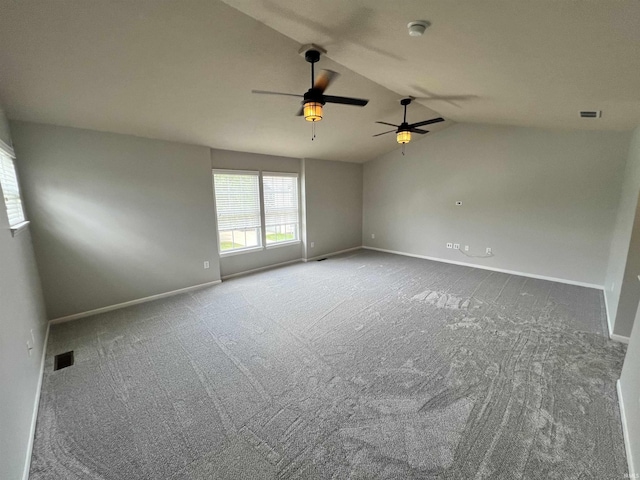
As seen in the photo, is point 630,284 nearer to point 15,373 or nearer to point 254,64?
point 254,64

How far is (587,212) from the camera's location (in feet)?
13.9

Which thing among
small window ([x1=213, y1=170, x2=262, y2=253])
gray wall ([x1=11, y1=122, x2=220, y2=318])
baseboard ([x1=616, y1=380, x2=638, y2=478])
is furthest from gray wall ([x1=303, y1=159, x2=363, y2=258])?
baseboard ([x1=616, y1=380, x2=638, y2=478])

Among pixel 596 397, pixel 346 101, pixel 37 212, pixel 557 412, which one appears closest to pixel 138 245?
pixel 37 212

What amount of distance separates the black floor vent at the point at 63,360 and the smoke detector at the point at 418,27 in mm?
4036

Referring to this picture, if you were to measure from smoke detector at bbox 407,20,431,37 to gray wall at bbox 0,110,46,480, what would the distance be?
3133 mm

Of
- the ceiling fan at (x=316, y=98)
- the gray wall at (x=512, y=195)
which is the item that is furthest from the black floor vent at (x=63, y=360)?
the gray wall at (x=512, y=195)

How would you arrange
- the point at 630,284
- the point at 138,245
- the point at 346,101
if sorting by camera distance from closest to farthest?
1. the point at 346,101
2. the point at 630,284
3. the point at 138,245

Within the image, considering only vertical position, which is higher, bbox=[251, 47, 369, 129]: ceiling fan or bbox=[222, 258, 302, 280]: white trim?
bbox=[251, 47, 369, 129]: ceiling fan

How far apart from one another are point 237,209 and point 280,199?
3.31 ft

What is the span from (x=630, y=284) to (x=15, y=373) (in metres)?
5.21

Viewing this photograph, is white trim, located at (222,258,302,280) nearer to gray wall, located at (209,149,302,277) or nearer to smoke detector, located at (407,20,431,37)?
gray wall, located at (209,149,302,277)

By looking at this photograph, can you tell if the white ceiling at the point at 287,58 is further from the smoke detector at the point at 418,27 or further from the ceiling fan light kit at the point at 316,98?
the ceiling fan light kit at the point at 316,98

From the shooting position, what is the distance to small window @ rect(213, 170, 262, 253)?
4742 mm

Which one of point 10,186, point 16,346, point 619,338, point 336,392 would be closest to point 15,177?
point 10,186
